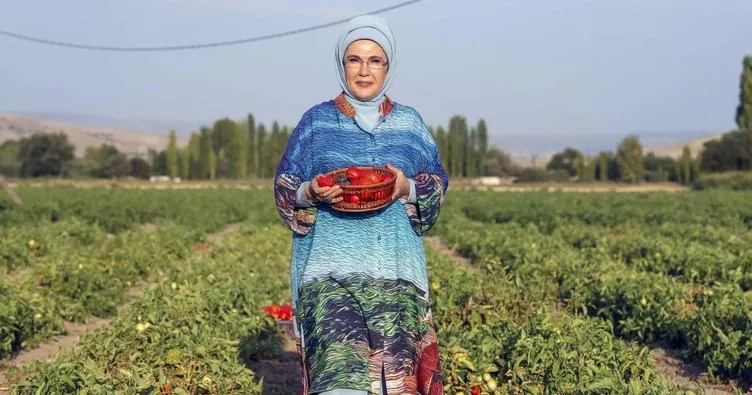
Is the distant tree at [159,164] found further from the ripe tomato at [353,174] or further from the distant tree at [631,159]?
the ripe tomato at [353,174]

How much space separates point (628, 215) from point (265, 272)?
13.3 metres

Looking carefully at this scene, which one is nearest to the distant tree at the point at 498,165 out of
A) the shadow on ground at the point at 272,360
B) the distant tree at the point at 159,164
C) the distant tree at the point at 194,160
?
the distant tree at the point at 194,160

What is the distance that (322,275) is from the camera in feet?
10.1

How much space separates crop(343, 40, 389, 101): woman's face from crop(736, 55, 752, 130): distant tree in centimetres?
5951

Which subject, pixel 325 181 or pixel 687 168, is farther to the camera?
pixel 687 168

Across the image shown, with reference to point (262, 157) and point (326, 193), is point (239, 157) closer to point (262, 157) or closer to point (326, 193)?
point (262, 157)

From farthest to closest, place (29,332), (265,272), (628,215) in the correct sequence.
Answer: (628,215)
(265,272)
(29,332)

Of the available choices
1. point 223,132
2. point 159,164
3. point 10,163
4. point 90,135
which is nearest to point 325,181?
point 10,163

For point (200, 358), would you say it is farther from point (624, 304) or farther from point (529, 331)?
point (624, 304)

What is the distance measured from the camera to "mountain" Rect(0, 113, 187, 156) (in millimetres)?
157525

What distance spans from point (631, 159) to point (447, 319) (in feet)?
220

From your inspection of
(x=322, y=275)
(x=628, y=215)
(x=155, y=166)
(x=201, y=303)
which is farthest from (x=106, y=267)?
(x=155, y=166)

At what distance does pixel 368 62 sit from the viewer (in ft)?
10.2

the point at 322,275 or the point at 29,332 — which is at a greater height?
the point at 322,275
